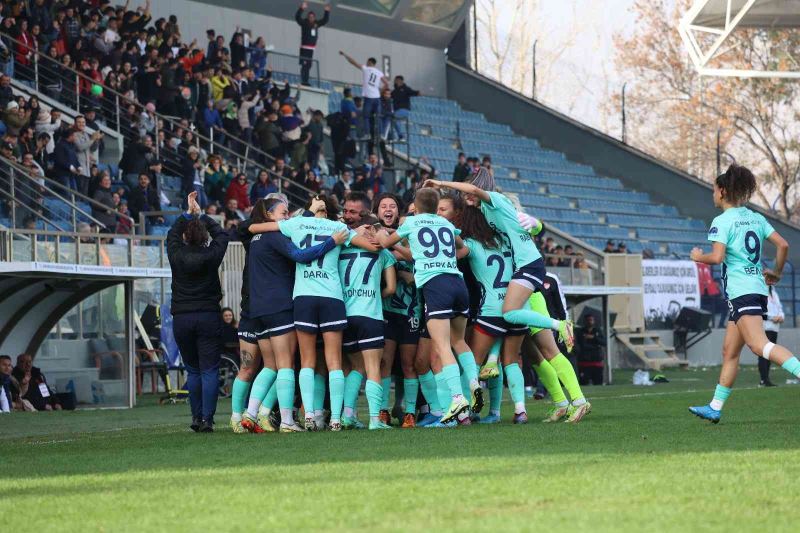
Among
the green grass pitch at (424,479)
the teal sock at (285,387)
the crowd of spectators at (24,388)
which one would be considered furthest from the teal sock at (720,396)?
the crowd of spectators at (24,388)

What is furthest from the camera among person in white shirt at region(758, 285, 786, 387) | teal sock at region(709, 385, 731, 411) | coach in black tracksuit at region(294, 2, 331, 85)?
coach in black tracksuit at region(294, 2, 331, 85)

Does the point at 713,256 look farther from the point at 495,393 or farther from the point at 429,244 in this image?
the point at 495,393

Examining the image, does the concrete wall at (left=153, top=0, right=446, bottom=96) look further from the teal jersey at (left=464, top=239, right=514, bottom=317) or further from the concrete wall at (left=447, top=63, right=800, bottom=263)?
the teal jersey at (left=464, top=239, right=514, bottom=317)

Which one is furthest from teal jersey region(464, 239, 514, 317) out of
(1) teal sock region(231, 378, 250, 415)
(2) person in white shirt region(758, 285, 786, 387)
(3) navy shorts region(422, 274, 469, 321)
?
(2) person in white shirt region(758, 285, 786, 387)

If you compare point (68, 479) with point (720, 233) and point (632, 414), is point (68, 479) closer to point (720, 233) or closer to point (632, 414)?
point (720, 233)

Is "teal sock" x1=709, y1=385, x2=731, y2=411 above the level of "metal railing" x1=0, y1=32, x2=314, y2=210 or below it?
below

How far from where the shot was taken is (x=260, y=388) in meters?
11.9

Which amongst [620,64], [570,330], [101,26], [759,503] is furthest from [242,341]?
[620,64]

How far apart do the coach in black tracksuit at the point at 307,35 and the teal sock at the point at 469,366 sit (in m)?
23.0

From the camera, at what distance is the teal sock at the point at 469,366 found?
11.8 m

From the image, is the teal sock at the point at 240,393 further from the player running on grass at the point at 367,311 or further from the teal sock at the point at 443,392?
the teal sock at the point at 443,392

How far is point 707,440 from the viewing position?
951 cm

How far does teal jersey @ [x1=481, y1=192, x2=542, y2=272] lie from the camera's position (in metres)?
11.8

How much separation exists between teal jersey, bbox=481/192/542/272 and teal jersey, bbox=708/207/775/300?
5.36 ft
